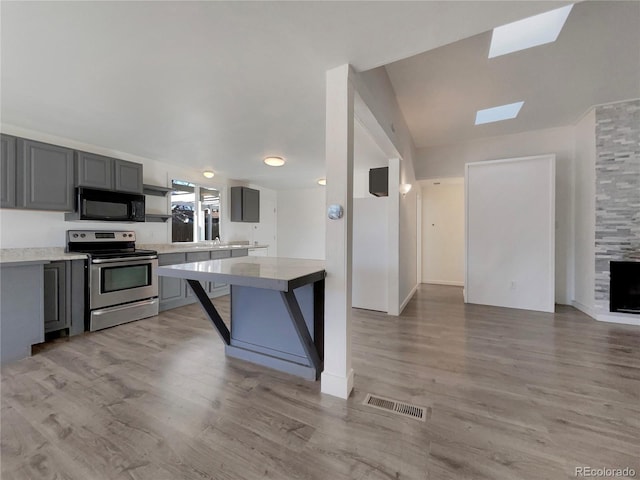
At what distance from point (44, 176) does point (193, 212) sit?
234cm

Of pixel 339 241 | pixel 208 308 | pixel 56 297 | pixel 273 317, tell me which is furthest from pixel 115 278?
pixel 339 241

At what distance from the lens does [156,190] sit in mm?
4309

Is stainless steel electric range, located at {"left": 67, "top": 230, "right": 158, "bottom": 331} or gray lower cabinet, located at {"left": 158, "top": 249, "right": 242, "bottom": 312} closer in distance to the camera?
stainless steel electric range, located at {"left": 67, "top": 230, "right": 158, "bottom": 331}

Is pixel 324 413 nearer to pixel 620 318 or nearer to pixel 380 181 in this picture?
pixel 380 181

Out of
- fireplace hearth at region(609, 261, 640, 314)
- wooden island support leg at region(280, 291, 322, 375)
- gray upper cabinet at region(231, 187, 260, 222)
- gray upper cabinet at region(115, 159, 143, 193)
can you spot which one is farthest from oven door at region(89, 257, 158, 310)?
fireplace hearth at region(609, 261, 640, 314)

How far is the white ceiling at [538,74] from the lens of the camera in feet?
7.20

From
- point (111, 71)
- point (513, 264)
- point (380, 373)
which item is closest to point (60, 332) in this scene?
point (111, 71)

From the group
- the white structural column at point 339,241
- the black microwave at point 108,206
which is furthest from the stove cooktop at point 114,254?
the white structural column at point 339,241

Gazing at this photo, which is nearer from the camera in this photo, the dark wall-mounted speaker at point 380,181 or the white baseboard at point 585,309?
the white baseboard at point 585,309

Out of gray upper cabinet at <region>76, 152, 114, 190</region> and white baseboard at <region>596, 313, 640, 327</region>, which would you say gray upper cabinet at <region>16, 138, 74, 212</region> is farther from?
white baseboard at <region>596, 313, 640, 327</region>

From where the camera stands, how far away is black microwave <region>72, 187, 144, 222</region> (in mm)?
3229

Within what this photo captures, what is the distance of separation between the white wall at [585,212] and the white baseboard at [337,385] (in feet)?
12.7

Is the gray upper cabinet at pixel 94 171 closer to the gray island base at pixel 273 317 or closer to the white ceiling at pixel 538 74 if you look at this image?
the gray island base at pixel 273 317

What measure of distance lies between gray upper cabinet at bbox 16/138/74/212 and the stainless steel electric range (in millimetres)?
514
